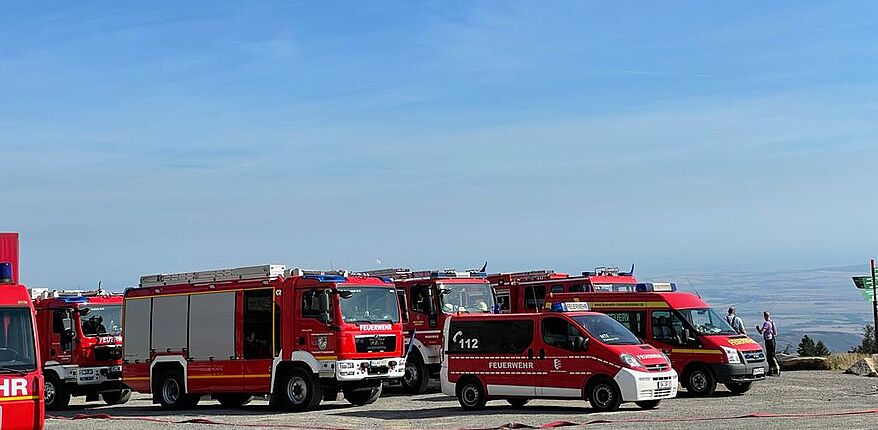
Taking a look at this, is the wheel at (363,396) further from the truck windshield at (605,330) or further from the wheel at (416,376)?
the truck windshield at (605,330)

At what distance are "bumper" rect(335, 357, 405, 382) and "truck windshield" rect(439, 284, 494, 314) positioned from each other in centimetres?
391

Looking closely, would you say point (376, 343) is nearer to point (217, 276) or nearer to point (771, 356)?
point (217, 276)

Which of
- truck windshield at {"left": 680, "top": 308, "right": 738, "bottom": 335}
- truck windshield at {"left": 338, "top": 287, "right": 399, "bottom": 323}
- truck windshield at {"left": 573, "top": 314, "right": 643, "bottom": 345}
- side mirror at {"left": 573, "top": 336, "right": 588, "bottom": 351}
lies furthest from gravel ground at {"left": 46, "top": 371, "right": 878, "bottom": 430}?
truck windshield at {"left": 338, "top": 287, "right": 399, "bottom": 323}

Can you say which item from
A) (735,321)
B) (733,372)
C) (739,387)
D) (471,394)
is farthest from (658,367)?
(735,321)

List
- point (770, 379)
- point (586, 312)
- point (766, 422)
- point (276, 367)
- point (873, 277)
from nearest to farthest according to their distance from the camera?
point (766, 422) < point (586, 312) < point (276, 367) < point (770, 379) < point (873, 277)

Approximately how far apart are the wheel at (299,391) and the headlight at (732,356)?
8.21 m

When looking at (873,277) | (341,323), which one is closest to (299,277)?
(341,323)

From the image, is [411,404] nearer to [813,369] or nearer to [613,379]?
[613,379]

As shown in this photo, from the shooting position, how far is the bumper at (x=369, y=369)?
72.5 ft

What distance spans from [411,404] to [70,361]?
8351mm

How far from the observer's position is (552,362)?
21031mm

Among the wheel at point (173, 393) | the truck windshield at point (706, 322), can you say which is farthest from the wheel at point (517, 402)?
the wheel at point (173, 393)

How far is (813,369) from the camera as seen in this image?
33.3 meters

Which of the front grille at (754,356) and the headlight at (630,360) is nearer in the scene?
the headlight at (630,360)
